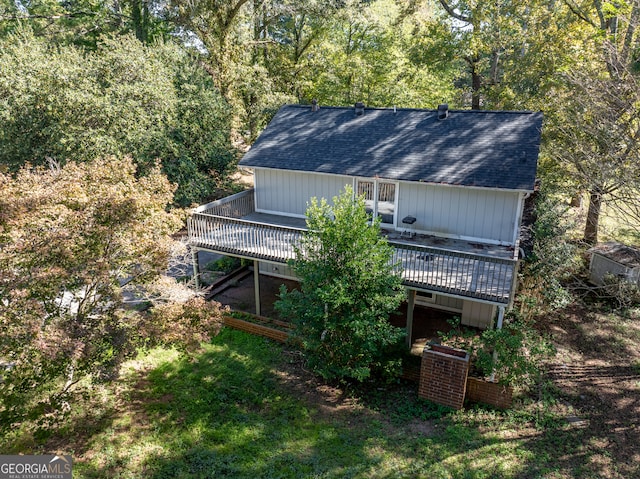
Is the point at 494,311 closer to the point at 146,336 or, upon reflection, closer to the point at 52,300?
the point at 146,336

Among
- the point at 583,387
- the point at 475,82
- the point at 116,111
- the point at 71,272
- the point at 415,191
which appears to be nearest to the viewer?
the point at 71,272

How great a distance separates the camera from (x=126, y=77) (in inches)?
Result: 693

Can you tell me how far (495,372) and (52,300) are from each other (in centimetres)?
940

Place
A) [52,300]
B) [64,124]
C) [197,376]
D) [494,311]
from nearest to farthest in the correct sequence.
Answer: [52,300]
[197,376]
[494,311]
[64,124]

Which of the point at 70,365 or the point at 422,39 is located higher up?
the point at 422,39

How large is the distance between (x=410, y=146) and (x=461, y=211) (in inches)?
111

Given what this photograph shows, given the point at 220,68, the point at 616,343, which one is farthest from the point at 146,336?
the point at 220,68

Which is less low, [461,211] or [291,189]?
[291,189]

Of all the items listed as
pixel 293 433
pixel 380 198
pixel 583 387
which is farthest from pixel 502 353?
pixel 380 198

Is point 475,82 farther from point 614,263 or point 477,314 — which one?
point 477,314

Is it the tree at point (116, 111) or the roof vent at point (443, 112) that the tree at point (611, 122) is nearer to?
the roof vent at point (443, 112)

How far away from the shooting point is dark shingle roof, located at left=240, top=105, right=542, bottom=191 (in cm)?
1238

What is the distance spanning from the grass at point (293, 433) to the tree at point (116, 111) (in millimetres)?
9716

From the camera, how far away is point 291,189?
15.0 metres
